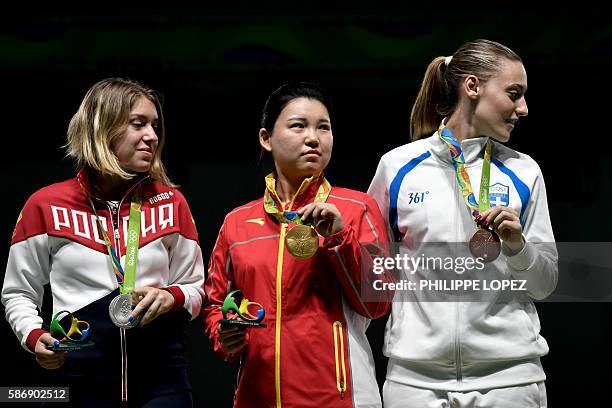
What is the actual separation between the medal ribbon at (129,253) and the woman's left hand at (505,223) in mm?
877

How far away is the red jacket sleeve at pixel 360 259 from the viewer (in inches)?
88.7

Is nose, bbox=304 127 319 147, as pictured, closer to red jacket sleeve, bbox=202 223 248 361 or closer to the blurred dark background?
red jacket sleeve, bbox=202 223 248 361

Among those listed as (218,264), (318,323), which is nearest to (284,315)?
(318,323)

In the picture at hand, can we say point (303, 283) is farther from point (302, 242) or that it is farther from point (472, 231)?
point (472, 231)

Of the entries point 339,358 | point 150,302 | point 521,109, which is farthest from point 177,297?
point 521,109

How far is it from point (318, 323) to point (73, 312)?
0.63 meters

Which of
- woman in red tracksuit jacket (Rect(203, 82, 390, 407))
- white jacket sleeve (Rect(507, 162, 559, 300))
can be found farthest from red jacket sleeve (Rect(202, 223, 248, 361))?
white jacket sleeve (Rect(507, 162, 559, 300))

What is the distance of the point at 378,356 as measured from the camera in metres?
3.84

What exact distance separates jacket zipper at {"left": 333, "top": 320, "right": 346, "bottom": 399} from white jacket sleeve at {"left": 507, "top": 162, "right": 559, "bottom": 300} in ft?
1.48

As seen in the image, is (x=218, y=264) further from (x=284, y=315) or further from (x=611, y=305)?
(x=611, y=305)

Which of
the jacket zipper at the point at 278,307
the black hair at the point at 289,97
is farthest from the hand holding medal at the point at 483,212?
the jacket zipper at the point at 278,307

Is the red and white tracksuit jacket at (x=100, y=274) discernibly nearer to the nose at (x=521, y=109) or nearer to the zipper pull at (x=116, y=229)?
the zipper pull at (x=116, y=229)

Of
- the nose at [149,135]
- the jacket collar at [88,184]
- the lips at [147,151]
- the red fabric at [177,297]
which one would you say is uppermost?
the nose at [149,135]

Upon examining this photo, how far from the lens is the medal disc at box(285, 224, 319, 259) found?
2.24 m
